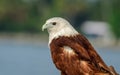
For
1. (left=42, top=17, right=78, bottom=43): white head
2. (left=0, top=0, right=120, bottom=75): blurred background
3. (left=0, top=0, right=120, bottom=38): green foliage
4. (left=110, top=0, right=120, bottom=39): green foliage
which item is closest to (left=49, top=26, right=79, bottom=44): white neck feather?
(left=42, top=17, right=78, bottom=43): white head

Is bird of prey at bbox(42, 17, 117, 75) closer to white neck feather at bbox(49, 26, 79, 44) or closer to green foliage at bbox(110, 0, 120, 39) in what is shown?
white neck feather at bbox(49, 26, 79, 44)

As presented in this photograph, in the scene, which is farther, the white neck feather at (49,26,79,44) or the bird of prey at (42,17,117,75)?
the white neck feather at (49,26,79,44)

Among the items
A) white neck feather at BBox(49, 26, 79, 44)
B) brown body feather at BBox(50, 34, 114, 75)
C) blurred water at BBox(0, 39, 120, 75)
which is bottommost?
blurred water at BBox(0, 39, 120, 75)

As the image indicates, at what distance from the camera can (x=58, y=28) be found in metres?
5.52

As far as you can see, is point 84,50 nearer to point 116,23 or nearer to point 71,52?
point 71,52

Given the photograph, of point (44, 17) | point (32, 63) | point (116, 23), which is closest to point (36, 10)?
point (44, 17)

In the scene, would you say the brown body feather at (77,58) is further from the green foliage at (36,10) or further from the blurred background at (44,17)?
the green foliage at (36,10)

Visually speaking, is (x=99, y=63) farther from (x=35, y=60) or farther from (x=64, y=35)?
(x=35, y=60)

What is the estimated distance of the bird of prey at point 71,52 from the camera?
532cm

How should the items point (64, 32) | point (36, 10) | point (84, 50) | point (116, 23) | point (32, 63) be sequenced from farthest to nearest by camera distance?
point (36, 10), point (116, 23), point (32, 63), point (64, 32), point (84, 50)

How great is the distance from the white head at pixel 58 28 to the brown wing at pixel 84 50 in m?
0.05

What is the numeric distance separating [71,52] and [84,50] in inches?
4.5

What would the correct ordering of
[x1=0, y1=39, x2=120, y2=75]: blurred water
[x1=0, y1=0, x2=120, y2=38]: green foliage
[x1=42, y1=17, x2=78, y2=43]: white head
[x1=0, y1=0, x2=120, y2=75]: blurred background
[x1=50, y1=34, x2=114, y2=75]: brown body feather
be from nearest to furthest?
1. [x1=50, y1=34, x2=114, y2=75]: brown body feather
2. [x1=42, y1=17, x2=78, y2=43]: white head
3. [x1=0, y1=39, x2=120, y2=75]: blurred water
4. [x1=0, y1=0, x2=120, y2=75]: blurred background
5. [x1=0, y1=0, x2=120, y2=38]: green foliage

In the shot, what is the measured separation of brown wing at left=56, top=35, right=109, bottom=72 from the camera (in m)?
5.32
